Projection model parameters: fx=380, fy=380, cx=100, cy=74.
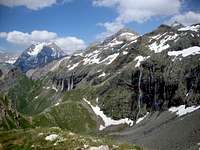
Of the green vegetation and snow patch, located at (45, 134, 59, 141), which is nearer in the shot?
the green vegetation

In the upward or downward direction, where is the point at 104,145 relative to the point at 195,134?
upward

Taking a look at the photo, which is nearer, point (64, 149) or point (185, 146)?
point (64, 149)

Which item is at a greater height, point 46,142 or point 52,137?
point 52,137

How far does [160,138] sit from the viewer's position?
19600 centimetres

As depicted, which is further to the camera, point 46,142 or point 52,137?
point 52,137

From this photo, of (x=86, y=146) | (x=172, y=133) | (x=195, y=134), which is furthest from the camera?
(x=172, y=133)

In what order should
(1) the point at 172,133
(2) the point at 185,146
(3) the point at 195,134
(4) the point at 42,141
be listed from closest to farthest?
1. (4) the point at 42,141
2. (2) the point at 185,146
3. (3) the point at 195,134
4. (1) the point at 172,133

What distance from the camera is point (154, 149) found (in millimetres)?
178625

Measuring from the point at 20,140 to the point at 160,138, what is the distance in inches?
4876

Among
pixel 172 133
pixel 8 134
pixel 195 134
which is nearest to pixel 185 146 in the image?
pixel 195 134

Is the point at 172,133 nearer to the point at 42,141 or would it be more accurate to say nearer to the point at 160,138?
the point at 160,138

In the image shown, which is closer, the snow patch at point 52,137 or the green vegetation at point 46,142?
the green vegetation at point 46,142

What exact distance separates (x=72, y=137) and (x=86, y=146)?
859 centimetres

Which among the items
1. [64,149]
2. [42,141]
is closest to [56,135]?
[42,141]
